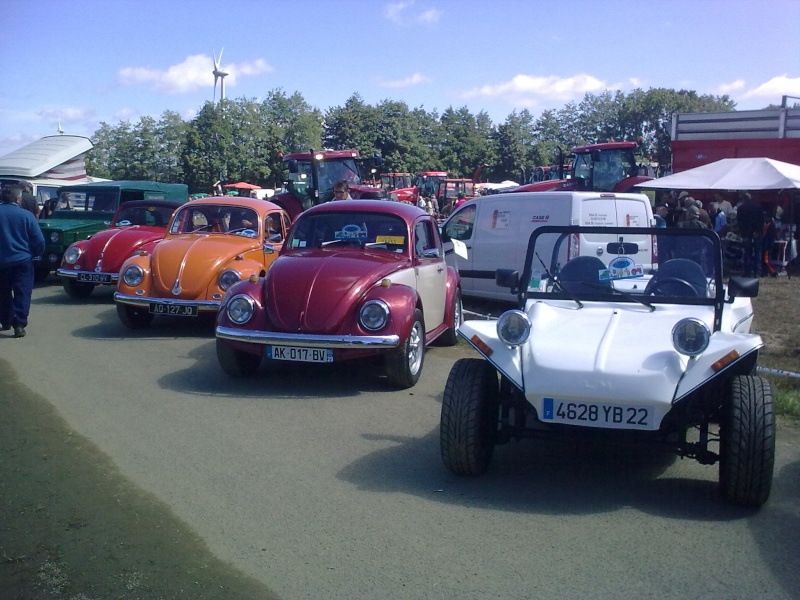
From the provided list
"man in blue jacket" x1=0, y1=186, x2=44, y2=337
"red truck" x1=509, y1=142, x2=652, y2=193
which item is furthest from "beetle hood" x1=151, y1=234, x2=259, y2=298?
"red truck" x1=509, y1=142, x2=652, y2=193

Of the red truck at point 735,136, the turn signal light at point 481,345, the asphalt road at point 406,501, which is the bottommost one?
the asphalt road at point 406,501

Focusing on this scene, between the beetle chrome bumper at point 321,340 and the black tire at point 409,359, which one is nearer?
the beetle chrome bumper at point 321,340

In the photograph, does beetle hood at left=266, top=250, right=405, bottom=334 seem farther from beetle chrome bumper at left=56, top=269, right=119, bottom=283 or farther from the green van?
the green van

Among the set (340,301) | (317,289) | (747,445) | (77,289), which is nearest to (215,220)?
(77,289)

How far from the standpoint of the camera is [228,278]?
31.1ft

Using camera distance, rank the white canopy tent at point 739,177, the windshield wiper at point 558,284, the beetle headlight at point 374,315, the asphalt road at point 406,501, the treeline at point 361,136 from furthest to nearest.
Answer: the treeline at point 361,136, the white canopy tent at point 739,177, the beetle headlight at point 374,315, the windshield wiper at point 558,284, the asphalt road at point 406,501

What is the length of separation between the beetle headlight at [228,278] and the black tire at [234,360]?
1.99m

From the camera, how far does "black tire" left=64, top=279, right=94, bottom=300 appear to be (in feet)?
40.1

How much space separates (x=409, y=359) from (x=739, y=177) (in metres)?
10.9

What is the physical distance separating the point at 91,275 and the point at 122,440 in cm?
654

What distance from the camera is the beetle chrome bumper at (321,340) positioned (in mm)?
6883

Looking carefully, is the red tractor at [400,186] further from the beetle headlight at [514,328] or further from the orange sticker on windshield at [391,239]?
the beetle headlight at [514,328]

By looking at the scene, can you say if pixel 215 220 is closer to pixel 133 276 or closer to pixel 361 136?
pixel 133 276

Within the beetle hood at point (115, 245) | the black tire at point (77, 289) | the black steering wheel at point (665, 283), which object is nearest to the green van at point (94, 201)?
the black tire at point (77, 289)
